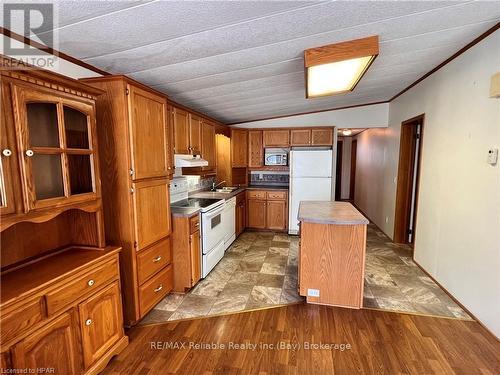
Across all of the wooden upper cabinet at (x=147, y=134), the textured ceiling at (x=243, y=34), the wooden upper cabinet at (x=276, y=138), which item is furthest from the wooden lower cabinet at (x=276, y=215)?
the wooden upper cabinet at (x=147, y=134)

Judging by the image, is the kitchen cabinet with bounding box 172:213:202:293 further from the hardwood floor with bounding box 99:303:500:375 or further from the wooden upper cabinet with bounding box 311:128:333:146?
the wooden upper cabinet with bounding box 311:128:333:146

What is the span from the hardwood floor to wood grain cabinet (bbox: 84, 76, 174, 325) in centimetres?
44

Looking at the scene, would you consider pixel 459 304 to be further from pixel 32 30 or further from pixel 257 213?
pixel 32 30

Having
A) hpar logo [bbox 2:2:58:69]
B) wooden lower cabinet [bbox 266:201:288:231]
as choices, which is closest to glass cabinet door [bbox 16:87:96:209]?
hpar logo [bbox 2:2:58:69]

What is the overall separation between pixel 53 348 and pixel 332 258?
88.3 inches

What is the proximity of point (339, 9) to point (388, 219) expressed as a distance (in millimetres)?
4046

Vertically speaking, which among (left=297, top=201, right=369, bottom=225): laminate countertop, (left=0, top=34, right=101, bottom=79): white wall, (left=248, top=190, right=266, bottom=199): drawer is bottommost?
(left=248, top=190, right=266, bottom=199): drawer

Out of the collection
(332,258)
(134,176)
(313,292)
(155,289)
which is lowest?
(313,292)

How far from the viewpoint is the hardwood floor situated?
6.00 feet

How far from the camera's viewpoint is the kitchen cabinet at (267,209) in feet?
16.3

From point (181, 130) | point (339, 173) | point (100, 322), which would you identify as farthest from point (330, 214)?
point (339, 173)

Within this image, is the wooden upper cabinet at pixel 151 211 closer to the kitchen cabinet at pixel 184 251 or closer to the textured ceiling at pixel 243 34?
the kitchen cabinet at pixel 184 251

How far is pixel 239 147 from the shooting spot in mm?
5223

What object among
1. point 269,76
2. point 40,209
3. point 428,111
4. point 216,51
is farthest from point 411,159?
point 40,209
